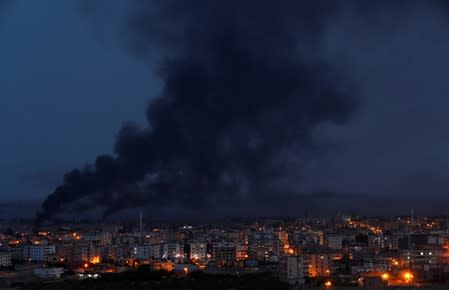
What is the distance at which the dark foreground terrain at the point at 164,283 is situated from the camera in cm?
2012

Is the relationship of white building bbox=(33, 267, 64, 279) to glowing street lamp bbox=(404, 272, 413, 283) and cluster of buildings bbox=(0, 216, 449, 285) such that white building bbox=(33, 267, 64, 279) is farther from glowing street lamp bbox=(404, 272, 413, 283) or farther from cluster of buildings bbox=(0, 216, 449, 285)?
glowing street lamp bbox=(404, 272, 413, 283)

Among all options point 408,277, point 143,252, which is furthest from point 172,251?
point 408,277

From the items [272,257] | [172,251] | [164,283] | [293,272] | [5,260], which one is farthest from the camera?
[172,251]

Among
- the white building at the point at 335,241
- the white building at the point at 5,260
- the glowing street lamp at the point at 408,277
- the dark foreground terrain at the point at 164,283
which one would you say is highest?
the white building at the point at 335,241

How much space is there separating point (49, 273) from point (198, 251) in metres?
10.1

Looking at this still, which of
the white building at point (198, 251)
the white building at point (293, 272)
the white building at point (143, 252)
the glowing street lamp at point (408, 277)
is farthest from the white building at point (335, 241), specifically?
the white building at point (293, 272)

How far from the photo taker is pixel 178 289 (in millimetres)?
19672

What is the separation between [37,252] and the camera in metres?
34.5

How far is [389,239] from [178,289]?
22100 mm

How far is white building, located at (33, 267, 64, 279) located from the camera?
24.8 m

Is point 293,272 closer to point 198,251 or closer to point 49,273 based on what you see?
point 49,273

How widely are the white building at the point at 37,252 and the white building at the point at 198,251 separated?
592cm

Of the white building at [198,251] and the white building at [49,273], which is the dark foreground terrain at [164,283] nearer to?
the white building at [49,273]

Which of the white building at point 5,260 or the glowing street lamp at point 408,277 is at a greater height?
the white building at point 5,260
